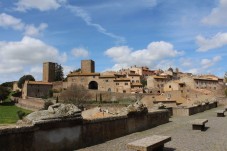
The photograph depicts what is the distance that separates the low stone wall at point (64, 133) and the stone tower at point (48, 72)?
105 meters

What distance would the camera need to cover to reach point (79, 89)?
80.5m

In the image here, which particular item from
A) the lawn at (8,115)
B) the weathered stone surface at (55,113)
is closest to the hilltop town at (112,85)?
the lawn at (8,115)

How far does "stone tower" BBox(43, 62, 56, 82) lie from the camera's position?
11350 centimetres

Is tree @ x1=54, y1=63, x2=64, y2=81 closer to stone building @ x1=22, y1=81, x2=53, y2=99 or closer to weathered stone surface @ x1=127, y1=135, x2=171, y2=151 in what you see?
stone building @ x1=22, y1=81, x2=53, y2=99

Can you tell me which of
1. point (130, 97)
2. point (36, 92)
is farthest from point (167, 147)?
point (36, 92)

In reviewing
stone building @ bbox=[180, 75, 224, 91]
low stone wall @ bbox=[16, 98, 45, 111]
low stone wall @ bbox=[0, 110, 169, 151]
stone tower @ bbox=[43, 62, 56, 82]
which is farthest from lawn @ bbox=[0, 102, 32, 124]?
stone building @ bbox=[180, 75, 224, 91]

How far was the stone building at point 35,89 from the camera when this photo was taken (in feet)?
305

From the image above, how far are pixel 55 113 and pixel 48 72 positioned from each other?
10884cm

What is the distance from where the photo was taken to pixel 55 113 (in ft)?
25.6

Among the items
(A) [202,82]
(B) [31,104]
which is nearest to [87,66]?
(B) [31,104]

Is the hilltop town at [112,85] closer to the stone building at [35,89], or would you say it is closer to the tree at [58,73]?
the stone building at [35,89]

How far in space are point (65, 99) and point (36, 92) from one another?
23629mm

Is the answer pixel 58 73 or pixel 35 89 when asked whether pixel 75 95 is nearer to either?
pixel 35 89

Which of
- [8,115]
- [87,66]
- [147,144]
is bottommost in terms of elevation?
[8,115]
